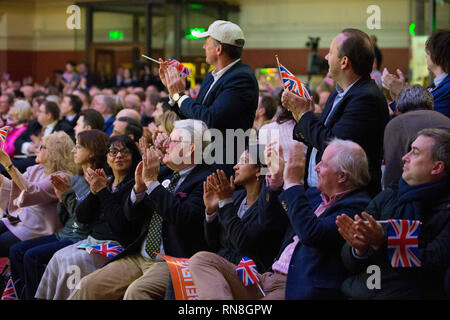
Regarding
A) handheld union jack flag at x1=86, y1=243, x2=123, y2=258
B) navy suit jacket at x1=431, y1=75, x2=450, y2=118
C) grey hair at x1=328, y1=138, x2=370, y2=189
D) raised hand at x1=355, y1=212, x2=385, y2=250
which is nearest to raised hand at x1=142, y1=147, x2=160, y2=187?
handheld union jack flag at x1=86, y1=243, x2=123, y2=258

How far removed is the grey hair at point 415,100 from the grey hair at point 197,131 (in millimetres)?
1025

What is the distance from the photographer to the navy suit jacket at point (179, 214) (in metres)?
3.36

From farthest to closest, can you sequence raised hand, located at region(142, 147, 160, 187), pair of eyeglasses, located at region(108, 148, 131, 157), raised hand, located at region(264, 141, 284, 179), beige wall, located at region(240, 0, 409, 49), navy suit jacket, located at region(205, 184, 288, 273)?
beige wall, located at region(240, 0, 409, 49) → pair of eyeglasses, located at region(108, 148, 131, 157) → raised hand, located at region(142, 147, 160, 187) → navy suit jacket, located at region(205, 184, 288, 273) → raised hand, located at region(264, 141, 284, 179)

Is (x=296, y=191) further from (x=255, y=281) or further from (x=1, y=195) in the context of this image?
(x=1, y=195)

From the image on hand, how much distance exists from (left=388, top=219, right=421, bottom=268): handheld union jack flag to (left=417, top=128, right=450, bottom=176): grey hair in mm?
299

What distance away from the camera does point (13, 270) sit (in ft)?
14.3

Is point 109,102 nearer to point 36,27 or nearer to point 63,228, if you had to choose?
point 63,228

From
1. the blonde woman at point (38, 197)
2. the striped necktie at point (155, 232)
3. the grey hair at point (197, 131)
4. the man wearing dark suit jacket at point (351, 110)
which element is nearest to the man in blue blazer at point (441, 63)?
the man wearing dark suit jacket at point (351, 110)

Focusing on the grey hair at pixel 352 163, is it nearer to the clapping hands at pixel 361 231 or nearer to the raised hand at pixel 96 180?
the clapping hands at pixel 361 231

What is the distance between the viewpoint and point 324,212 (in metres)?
2.76

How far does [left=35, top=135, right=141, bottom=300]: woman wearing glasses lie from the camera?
148 inches

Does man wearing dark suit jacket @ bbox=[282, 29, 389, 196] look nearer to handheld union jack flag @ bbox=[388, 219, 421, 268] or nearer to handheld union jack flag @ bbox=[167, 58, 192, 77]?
handheld union jack flag @ bbox=[388, 219, 421, 268]

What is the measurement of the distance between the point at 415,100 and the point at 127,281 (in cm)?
176
